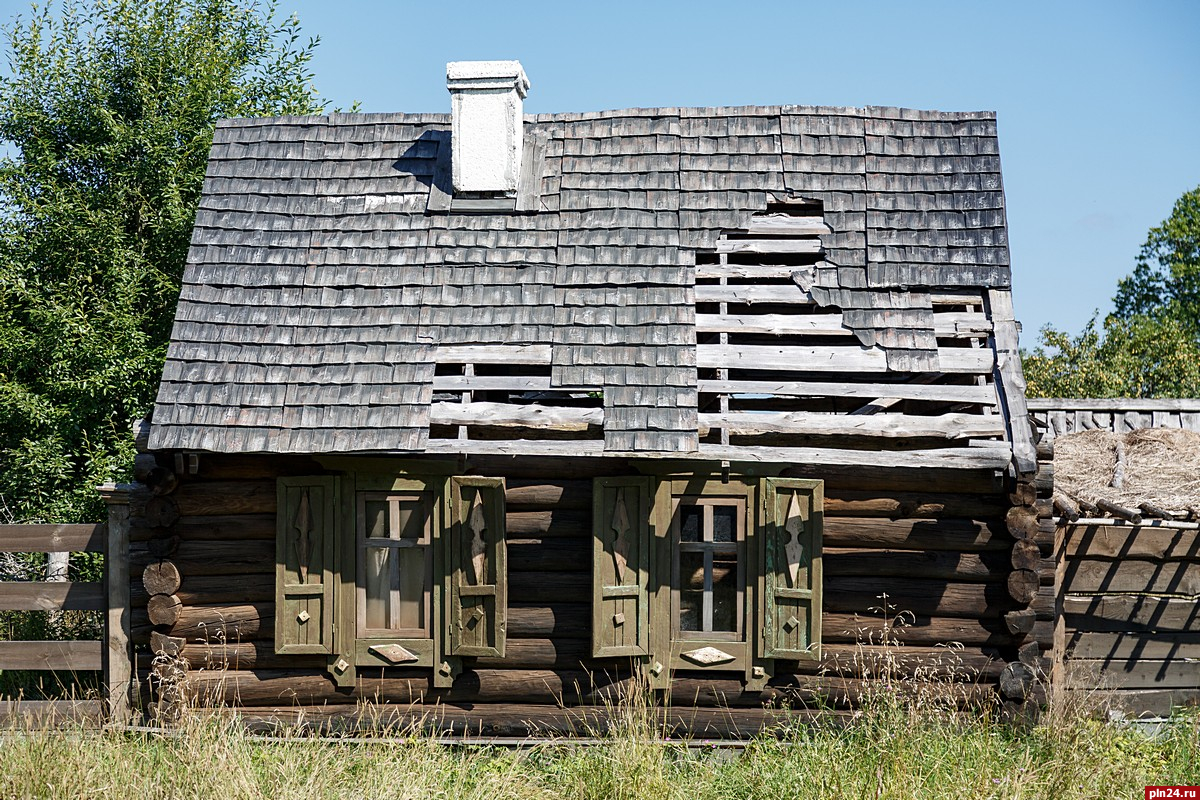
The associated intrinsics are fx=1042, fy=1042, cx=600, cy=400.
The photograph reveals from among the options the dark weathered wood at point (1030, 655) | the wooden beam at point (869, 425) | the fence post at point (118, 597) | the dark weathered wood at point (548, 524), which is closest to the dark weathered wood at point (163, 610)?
the fence post at point (118, 597)

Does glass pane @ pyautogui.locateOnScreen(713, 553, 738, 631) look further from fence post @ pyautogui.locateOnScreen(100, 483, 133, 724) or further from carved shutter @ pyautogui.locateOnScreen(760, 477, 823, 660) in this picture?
fence post @ pyautogui.locateOnScreen(100, 483, 133, 724)

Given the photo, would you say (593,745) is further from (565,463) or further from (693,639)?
(565,463)

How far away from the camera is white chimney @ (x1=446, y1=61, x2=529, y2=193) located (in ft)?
30.8

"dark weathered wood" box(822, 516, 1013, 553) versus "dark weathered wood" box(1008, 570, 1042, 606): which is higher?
"dark weathered wood" box(822, 516, 1013, 553)

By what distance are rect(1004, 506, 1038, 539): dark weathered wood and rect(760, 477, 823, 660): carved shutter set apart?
141 centimetres

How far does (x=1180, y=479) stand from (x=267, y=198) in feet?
30.6

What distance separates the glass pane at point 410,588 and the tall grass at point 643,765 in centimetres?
91

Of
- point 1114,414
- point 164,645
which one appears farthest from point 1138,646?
point 164,645

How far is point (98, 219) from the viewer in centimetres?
1464

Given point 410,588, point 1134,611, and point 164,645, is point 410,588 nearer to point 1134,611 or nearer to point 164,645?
point 164,645

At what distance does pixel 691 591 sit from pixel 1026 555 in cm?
255

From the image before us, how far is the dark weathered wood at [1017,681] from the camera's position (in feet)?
25.8

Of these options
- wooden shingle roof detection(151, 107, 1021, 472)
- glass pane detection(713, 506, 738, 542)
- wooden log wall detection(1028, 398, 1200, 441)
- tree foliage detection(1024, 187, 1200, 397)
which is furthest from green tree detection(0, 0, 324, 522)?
tree foliage detection(1024, 187, 1200, 397)

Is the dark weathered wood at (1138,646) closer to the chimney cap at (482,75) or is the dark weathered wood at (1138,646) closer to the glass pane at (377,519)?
the glass pane at (377,519)
